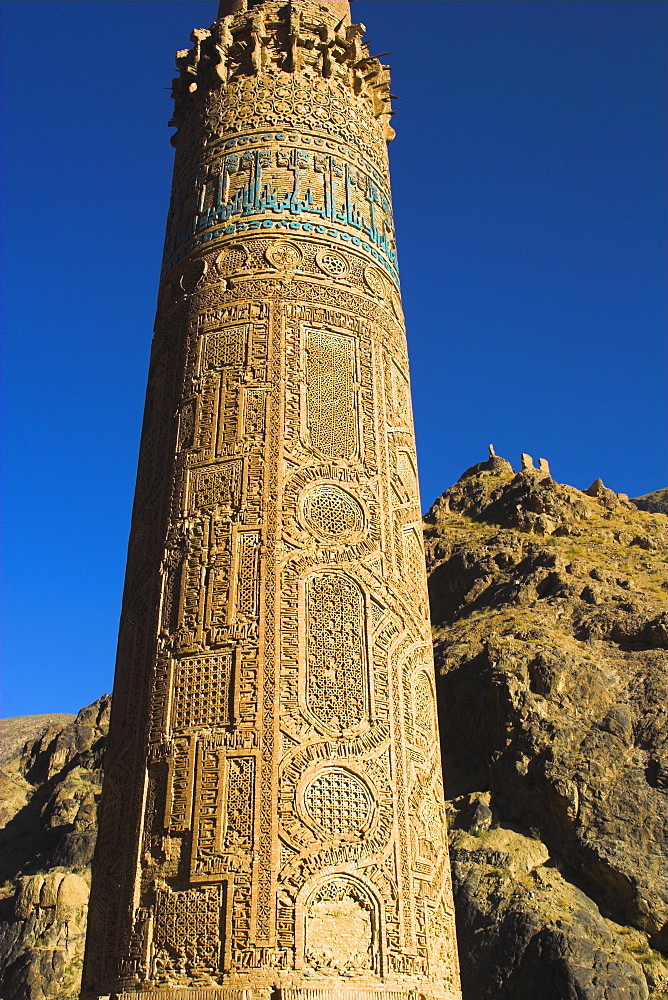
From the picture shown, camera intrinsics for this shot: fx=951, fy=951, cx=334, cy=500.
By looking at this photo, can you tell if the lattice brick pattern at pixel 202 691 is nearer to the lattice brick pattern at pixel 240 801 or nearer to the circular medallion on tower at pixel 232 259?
the lattice brick pattern at pixel 240 801

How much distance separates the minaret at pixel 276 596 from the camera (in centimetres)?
406

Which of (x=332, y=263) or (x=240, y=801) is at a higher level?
(x=332, y=263)

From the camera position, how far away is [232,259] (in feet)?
20.0

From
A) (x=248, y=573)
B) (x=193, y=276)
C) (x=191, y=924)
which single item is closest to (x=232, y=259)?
(x=193, y=276)

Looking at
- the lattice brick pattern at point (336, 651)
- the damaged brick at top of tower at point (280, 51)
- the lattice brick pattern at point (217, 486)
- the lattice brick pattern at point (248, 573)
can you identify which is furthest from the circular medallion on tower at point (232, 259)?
the lattice brick pattern at point (336, 651)

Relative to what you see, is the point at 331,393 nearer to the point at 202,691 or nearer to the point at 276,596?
the point at 276,596

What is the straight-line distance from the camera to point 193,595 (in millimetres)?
4953

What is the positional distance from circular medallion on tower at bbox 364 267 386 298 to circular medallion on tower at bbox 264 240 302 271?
19.8 inches

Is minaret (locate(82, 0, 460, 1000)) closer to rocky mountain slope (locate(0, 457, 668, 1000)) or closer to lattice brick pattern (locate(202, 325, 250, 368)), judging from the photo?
lattice brick pattern (locate(202, 325, 250, 368))

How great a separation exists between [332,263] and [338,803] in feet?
11.2

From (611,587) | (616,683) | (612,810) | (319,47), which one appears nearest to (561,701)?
(616,683)

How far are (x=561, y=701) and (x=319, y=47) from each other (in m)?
13.9

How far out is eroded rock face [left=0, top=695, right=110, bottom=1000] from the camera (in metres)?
17.8

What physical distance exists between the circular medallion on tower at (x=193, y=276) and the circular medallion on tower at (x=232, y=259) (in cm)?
14
